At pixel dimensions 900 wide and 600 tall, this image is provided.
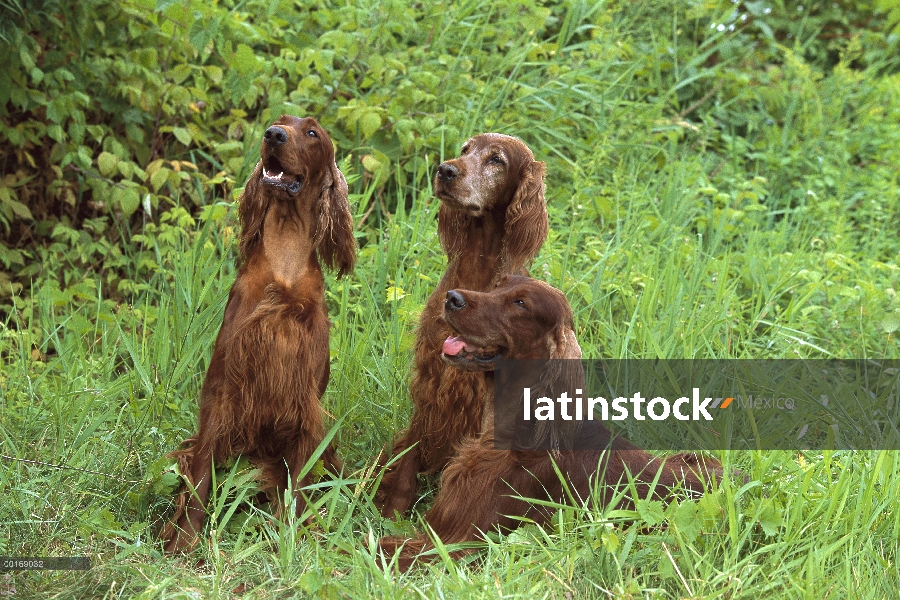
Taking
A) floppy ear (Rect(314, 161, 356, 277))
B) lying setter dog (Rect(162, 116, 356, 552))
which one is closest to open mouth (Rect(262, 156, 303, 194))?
lying setter dog (Rect(162, 116, 356, 552))

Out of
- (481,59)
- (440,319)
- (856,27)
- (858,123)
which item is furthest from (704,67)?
(440,319)

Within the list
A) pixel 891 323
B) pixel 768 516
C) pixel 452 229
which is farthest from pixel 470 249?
pixel 891 323

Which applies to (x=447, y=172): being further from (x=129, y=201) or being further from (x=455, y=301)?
(x=129, y=201)

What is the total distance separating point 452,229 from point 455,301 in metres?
0.60

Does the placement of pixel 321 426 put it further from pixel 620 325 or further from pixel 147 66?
pixel 147 66

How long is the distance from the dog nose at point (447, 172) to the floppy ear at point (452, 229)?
176 mm

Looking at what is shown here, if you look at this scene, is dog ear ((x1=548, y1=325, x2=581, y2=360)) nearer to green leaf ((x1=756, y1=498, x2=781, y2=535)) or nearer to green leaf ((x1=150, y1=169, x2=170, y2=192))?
green leaf ((x1=756, y1=498, x2=781, y2=535))

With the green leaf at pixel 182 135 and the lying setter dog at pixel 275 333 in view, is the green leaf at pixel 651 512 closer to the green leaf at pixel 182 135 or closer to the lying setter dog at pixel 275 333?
the lying setter dog at pixel 275 333

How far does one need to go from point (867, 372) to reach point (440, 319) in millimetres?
2311

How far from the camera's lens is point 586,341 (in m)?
4.73

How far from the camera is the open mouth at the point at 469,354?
10.7 feet

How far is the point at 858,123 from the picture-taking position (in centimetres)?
740

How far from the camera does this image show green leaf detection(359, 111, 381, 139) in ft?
16.9

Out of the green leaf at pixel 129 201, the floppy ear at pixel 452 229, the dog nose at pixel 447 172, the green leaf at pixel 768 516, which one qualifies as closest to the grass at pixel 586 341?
the green leaf at pixel 768 516
